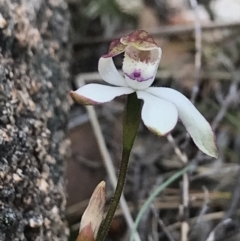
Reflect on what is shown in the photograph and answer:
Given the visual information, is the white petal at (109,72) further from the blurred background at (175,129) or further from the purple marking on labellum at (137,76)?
the blurred background at (175,129)

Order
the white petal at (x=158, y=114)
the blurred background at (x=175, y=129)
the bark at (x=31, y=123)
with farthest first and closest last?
the blurred background at (x=175, y=129) → the bark at (x=31, y=123) → the white petal at (x=158, y=114)

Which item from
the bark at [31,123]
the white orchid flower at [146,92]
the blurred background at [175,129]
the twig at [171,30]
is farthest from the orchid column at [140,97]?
the twig at [171,30]

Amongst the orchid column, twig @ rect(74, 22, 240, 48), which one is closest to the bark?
the orchid column

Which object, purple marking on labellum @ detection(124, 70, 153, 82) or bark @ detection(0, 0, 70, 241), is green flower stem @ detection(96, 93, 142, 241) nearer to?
purple marking on labellum @ detection(124, 70, 153, 82)

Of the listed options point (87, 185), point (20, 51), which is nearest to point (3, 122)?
point (20, 51)

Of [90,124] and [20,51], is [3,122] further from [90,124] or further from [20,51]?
[90,124]

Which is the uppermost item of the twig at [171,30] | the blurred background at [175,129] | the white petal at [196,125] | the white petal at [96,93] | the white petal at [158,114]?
the white petal at [96,93]
